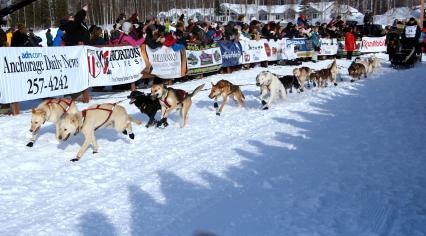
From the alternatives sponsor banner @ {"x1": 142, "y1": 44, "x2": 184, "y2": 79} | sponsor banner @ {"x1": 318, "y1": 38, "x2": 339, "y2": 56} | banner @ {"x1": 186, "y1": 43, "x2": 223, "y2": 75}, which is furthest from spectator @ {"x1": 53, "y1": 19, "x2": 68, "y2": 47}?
sponsor banner @ {"x1": 318, "y1": 38, "x2": 339, "y2": 56}

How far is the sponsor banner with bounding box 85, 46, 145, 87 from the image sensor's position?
954 cm

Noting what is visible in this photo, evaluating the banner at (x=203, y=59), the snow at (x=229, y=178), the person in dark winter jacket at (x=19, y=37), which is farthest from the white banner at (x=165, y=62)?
the snow at (x=229, y=178)

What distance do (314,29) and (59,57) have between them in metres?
16.5

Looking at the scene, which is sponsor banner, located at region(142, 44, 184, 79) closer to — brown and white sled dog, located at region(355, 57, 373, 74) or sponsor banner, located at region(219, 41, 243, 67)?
sponsor banner, located at region(219, 41, 243, 67)

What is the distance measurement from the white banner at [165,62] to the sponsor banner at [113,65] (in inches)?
18.7

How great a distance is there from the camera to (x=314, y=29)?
22375mm

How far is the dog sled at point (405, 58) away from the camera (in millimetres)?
16266

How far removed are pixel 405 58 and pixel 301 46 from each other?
501 centimetres

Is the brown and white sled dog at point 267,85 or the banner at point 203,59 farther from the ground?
the banner at point 203,59

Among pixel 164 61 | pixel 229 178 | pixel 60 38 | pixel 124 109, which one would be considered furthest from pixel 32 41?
pixel 229 178

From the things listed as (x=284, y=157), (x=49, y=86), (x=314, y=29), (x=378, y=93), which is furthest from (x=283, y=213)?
(x=314, y=29)

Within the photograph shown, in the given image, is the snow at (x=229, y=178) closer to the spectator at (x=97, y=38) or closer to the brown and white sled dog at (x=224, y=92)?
the brown and white sled dog at (x=224, y=92)

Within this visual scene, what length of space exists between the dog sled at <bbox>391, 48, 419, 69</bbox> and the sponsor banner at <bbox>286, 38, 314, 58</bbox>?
4465 mm

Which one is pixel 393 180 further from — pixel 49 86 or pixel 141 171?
pixel 49 86
